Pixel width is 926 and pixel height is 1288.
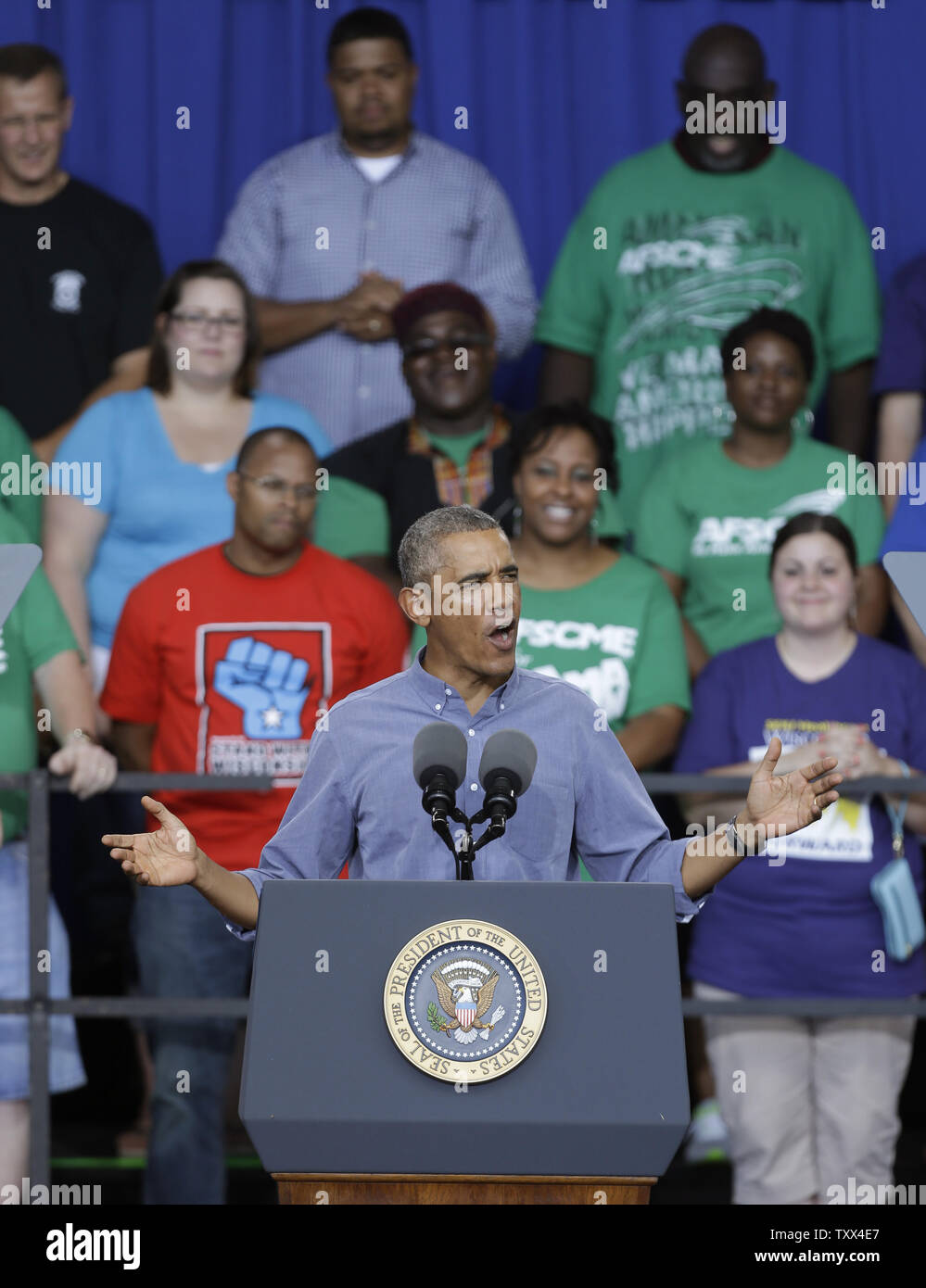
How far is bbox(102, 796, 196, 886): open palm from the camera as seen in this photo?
7.70 feet

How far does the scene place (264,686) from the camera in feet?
13.9

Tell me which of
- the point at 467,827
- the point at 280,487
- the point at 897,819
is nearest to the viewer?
the point at 467,827

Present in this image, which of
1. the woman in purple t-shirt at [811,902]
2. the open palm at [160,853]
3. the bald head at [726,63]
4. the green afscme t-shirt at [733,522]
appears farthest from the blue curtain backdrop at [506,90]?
the open palm at [160,853]

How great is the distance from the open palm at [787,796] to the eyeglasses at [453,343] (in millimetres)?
2515

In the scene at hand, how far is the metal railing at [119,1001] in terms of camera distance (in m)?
3.79

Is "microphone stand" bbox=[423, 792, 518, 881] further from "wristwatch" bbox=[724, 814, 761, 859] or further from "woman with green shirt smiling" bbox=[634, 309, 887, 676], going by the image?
"woman with green shirt smiling" bbox=[634, 309, 887, 676]

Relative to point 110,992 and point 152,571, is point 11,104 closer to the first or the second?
point 152,571

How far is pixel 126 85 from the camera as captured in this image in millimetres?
5703

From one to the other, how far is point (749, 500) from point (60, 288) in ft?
6.52

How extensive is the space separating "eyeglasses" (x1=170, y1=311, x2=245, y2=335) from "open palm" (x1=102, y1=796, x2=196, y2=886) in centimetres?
250

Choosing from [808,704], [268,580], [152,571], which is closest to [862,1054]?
[808,704]

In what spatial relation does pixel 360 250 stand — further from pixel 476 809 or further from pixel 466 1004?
pixel 466 1004

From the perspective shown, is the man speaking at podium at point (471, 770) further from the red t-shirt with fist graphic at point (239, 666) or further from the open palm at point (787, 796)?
the red t-shirt with fist graphic at point (239, 666)

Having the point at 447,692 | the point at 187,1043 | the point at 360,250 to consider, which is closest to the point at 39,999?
the point at 187,1043
